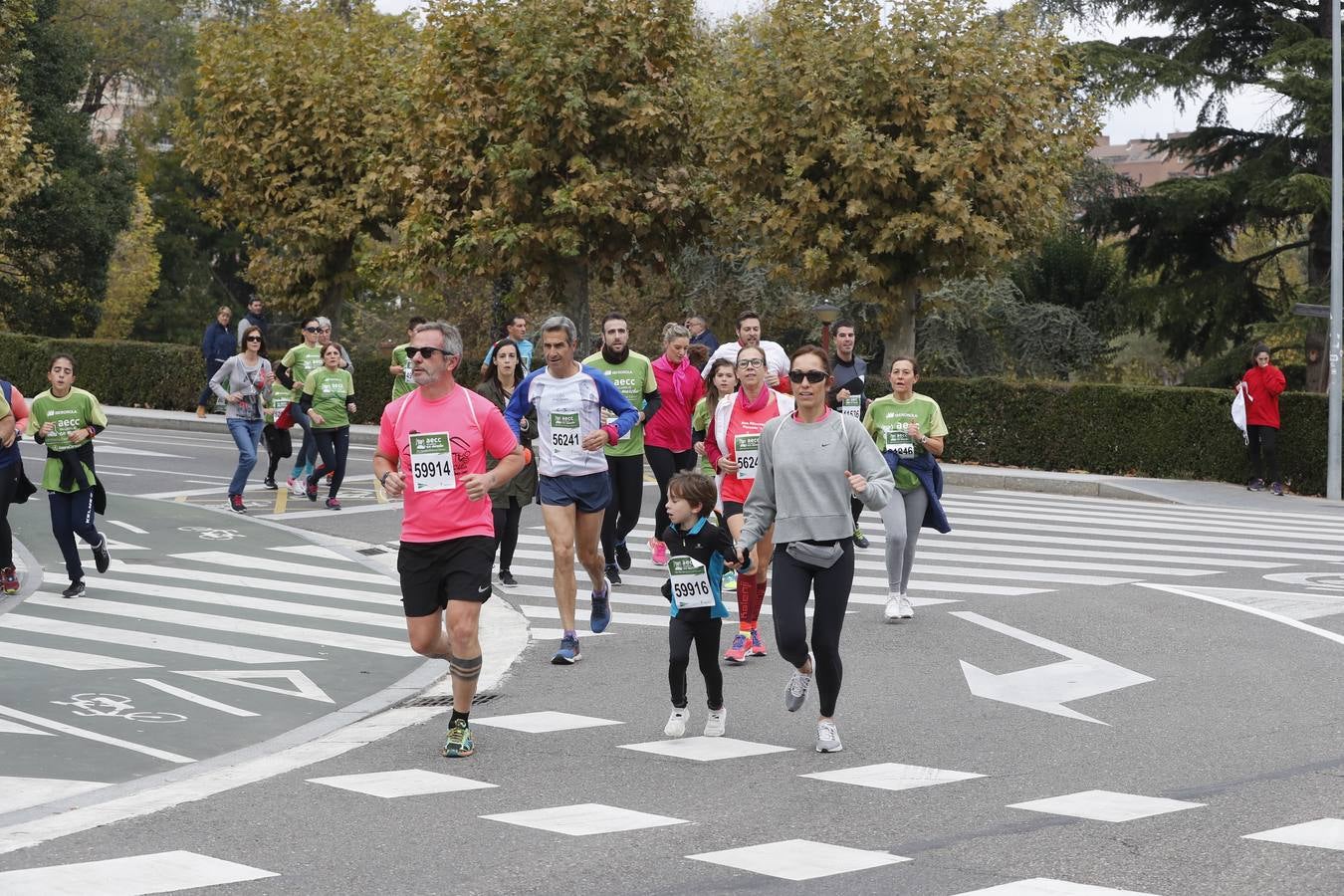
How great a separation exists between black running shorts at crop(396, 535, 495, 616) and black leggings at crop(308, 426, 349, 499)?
1055 centimetres

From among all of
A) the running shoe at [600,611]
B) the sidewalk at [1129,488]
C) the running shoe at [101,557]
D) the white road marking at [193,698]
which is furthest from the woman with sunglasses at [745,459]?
the sidewalk at [1129,488]

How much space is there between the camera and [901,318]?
93.2ft

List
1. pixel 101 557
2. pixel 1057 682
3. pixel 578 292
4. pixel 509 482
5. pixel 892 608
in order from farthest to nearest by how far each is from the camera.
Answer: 1. pixel 578 292
2. pixel 101 557
3. pixel 509 482
4. pixel 892 608
5. pixel 1057 682

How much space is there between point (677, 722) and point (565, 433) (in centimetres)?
260

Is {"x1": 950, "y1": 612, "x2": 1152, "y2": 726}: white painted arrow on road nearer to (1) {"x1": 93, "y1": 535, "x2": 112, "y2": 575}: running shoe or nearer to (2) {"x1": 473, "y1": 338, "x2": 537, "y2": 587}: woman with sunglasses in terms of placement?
(2) {"x1": 473, "y1": 338, "x2": 537, "y2": 587}: woman with sunglasses

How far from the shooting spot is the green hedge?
23.4 m

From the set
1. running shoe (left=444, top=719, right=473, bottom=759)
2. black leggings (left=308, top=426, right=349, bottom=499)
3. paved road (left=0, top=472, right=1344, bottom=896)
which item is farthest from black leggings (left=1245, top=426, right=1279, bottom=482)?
running shoe (left=444, top=719, right=473, bottom=759)

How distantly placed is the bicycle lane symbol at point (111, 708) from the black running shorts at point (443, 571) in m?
1.69

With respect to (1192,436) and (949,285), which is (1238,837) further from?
(949,285)

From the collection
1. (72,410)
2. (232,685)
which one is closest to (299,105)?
(72,410)

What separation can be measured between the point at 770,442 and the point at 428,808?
2394 millimetres

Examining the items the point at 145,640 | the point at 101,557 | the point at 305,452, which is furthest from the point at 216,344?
the point at 145,640

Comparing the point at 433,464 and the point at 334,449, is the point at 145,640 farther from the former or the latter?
the point at 334,449

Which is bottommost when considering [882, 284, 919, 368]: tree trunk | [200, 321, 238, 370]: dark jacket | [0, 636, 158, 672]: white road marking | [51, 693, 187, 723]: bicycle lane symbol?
[51, 693, 187, 723]: bicycle lane symbol
